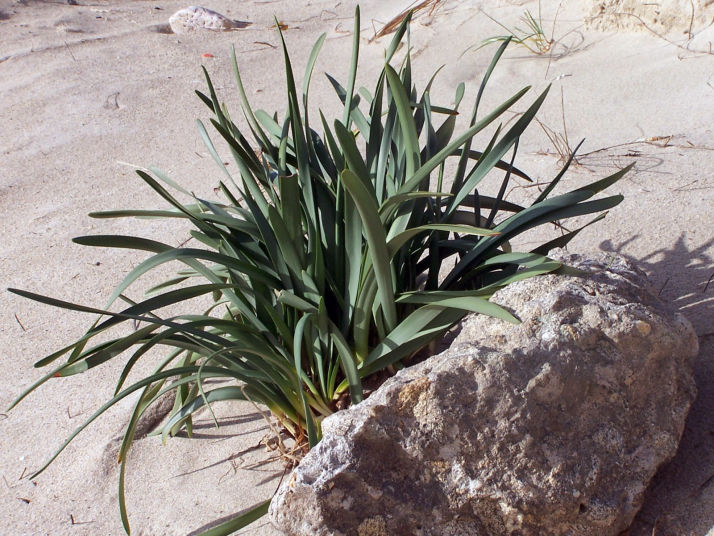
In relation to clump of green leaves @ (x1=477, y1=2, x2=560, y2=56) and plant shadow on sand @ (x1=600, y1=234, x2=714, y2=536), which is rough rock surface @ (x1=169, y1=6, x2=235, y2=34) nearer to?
clump of green leaves @ (x1=477, y1=2, x2=560, y2=56)

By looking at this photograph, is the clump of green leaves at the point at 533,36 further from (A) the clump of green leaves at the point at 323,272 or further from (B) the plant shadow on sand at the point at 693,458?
(A) the clump of green leaves at the point at 323,272

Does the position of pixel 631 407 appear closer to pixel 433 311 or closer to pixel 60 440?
pixel 433 311

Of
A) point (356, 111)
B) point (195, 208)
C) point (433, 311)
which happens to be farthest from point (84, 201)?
point (433, 311)

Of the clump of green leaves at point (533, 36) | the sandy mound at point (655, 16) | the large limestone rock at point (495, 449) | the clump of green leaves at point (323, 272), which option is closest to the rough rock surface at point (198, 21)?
the clump of green leaves at point (533, 36)

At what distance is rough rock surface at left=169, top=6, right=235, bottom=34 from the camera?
503 centimetres

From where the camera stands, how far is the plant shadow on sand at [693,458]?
1.29 metres

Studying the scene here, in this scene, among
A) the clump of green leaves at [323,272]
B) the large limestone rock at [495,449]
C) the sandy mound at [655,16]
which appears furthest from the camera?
the sandy mound at [655,16]

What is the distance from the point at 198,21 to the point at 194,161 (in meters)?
2.04

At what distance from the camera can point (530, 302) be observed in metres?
1.37

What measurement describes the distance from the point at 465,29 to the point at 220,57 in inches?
60.7

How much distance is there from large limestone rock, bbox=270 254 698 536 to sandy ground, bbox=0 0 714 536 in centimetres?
18

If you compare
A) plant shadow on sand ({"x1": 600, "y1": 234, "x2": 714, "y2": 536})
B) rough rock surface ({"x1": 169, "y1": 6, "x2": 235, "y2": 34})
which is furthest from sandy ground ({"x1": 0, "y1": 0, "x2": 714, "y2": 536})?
rough rock surface ({"x1": 169, "y1": 6, "x2": 235, "y2": 34})

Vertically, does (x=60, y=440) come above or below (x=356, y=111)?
below

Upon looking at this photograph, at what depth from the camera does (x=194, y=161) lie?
346 cm
